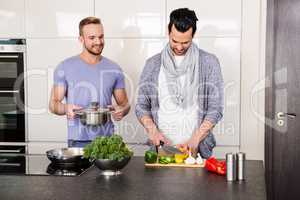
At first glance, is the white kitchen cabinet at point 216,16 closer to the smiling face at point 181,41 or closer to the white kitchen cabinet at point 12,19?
the smiling face at point 181,41

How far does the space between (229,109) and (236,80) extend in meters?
0.26

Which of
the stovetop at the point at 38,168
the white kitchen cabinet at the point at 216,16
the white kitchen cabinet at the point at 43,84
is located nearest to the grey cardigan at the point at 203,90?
the white kitchen cabinet at the point at 216,16

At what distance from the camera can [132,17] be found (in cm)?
414

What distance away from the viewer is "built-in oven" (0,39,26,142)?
4312 mm

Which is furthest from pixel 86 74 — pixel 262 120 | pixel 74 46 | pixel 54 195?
pixel 54 195

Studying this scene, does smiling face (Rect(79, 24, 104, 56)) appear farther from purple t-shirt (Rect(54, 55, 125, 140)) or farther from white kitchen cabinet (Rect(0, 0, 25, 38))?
white kitchen cabinet (Rect(0, 0, 25, 38))

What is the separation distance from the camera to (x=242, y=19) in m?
4.01

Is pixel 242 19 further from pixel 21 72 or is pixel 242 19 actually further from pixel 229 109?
pixel 21 72

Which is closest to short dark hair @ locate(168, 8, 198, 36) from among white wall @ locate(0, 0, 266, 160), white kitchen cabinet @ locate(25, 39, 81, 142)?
→ white wall @ locate(0, 0, 266, 160)

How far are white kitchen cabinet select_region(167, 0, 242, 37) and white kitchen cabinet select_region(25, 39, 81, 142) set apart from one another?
42.6 inches

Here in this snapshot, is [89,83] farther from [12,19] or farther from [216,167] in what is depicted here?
[216,167]

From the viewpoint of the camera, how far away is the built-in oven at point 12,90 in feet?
14.1

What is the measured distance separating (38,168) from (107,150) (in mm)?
425

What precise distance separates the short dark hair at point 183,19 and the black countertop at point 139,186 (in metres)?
1.67
